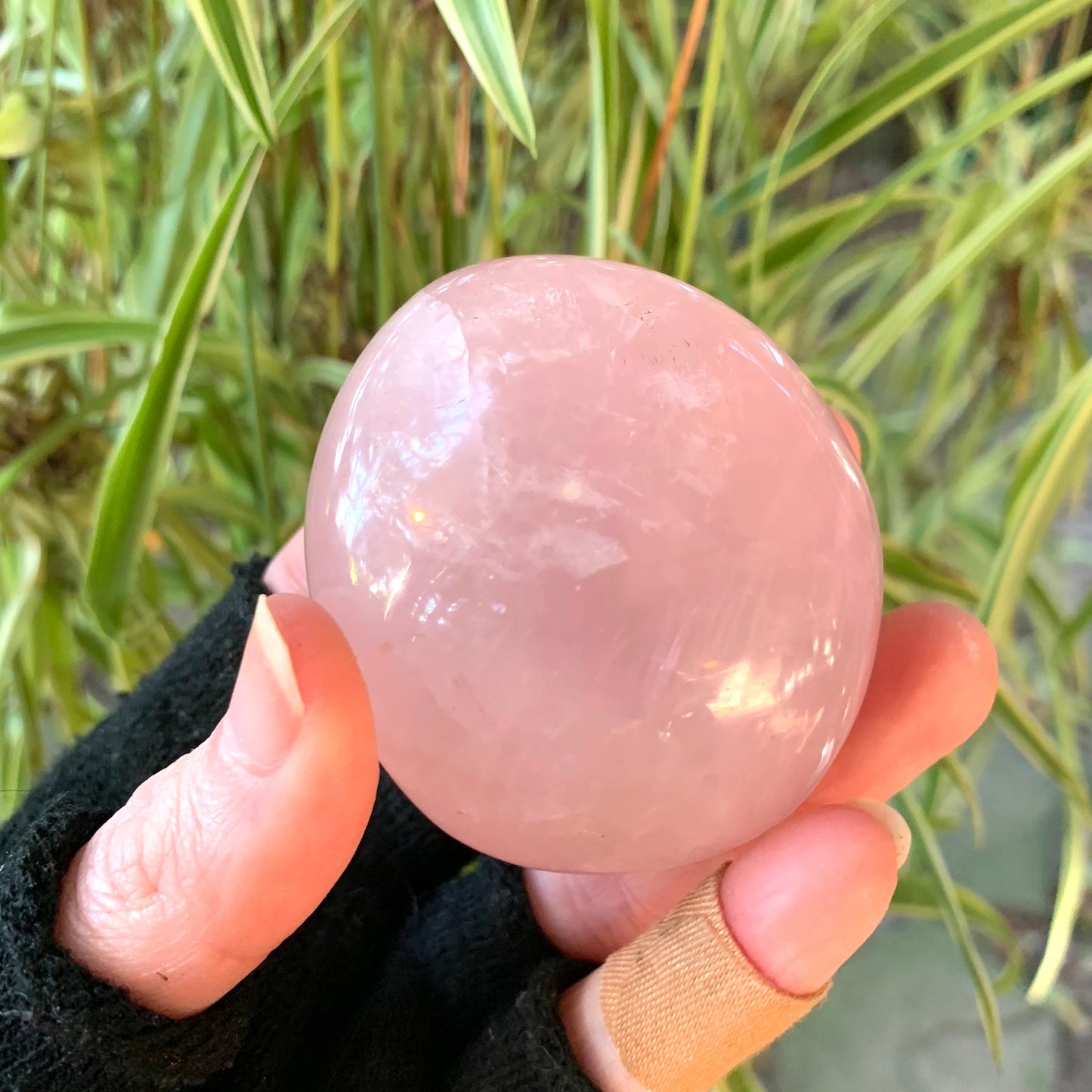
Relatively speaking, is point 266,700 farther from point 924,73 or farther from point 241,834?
point 924,73

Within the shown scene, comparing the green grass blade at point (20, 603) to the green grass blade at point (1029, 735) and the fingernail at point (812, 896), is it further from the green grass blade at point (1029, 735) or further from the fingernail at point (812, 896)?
the green grass blade at point (1029, 735)

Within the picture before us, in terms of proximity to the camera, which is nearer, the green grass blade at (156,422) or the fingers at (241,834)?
the fingers at (241,834)

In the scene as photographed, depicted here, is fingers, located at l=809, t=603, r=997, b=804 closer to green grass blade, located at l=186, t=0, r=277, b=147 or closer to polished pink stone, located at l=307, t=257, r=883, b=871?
polished pink stone, located at l=307, t=257, r=883, b=871

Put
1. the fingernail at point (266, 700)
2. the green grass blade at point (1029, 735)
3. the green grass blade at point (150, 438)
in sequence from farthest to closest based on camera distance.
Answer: the green grass blade at point (1029, 735)
the green grass blade at point (150, 438)
the fingernail at point (266, 700)

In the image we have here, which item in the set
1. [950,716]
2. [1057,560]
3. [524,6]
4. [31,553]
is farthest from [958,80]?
[31,553]

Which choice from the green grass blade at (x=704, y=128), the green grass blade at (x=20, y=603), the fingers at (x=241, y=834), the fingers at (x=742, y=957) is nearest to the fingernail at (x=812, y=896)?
the fingers at (x=742, y=957)

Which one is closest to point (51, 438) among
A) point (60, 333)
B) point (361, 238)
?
point (60, 333)
